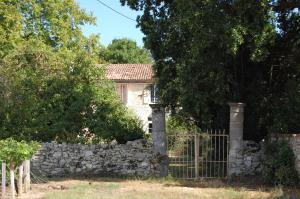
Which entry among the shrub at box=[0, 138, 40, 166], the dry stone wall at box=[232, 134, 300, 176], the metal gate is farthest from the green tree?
the shrub at box=[0, 138, 40, 166]

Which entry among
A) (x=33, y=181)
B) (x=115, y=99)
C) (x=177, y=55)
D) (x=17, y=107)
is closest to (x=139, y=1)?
(x=177, y=55)

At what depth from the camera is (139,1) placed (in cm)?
1745

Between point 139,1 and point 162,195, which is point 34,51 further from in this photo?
point 162,195

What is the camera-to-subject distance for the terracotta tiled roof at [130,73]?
124 ft

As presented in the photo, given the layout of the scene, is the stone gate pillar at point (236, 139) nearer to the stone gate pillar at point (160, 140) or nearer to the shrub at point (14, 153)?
the stone gate pillar at point (160, 140)

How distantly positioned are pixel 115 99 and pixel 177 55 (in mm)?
3322

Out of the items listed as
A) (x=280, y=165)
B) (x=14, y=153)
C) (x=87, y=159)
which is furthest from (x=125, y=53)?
(x=14, y=153)

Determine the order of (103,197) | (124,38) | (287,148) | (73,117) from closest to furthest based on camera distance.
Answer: (103,197)
(287,148)
(73,117)
(124,38)

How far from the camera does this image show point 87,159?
17.2 m

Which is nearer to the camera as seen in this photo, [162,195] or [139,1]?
[162,195]

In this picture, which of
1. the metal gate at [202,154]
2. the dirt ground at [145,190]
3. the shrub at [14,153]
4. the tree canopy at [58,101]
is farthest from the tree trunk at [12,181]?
the metal gate at [202,154]

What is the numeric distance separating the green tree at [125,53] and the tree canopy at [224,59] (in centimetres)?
3647

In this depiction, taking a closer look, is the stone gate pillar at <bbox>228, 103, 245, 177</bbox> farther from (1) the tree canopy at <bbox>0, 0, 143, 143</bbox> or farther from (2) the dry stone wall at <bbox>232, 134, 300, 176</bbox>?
(1) the tree canopy at <bbox>0, 0, 143, 143</bbox>

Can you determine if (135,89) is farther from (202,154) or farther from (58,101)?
(202,154)
